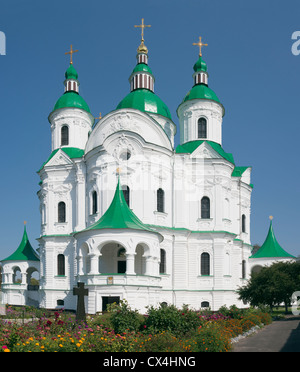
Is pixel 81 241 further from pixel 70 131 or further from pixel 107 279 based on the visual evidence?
pixel 70 131

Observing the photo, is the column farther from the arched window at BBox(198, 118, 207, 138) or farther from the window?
the arched window at BBox(198, 118, 207, 138)

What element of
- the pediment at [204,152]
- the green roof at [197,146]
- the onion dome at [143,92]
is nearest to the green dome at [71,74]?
the onion dome at [143,92]

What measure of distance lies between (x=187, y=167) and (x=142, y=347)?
22.2 metres

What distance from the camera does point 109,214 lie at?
28.1m

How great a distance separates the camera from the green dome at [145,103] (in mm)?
35156

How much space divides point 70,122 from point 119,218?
12.9 meters

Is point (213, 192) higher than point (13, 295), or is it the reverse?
point (213, 192)

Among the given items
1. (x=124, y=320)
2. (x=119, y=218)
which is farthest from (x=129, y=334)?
(x=119, y=218)

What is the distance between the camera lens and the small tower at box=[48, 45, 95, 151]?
37.2 metres

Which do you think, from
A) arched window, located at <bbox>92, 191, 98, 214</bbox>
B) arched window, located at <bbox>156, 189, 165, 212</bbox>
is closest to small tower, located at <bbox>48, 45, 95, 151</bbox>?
arched window, located at <bbox>92, 191, 98, 214</bbox>

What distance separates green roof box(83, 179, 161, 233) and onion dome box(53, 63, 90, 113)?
11914 mm

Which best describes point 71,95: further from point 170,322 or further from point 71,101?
point 170,322
